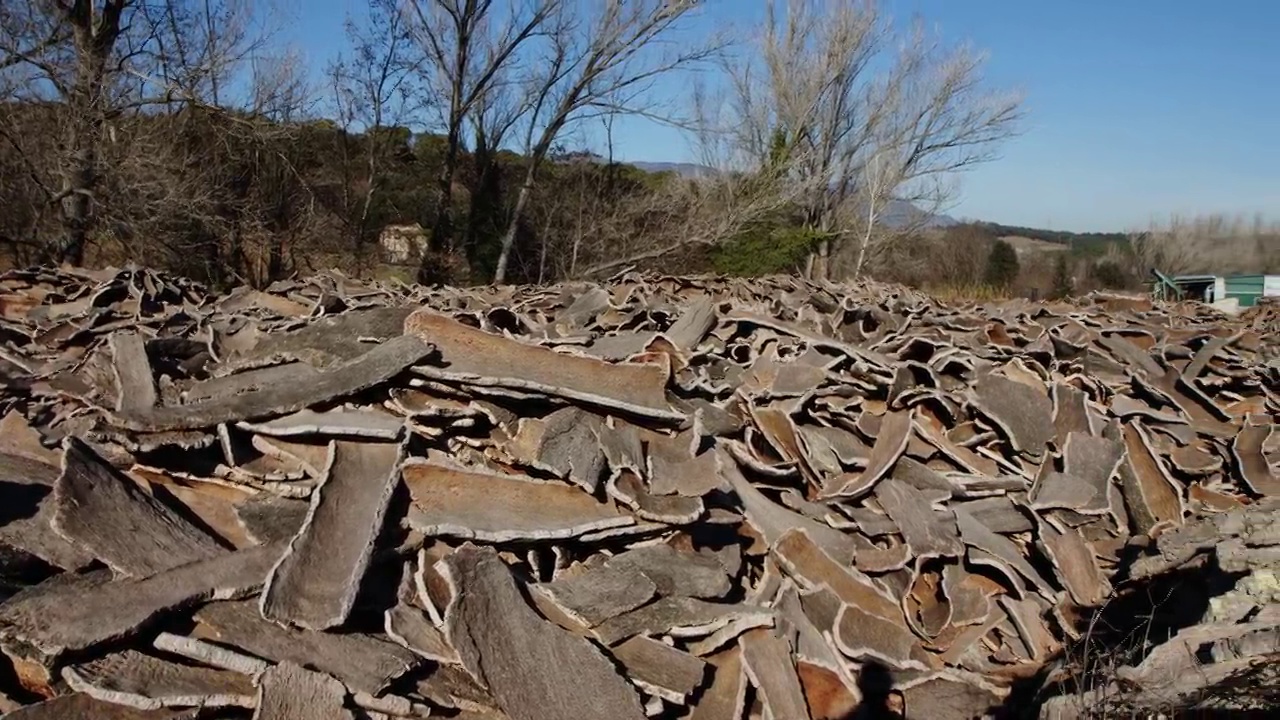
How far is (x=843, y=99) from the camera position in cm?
2220

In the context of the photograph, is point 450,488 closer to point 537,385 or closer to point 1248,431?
point 537,385

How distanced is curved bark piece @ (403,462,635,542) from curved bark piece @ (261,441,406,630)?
0.29 feet

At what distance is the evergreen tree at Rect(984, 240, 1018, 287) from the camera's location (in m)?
23.5

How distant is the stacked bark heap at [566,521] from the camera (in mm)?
1833

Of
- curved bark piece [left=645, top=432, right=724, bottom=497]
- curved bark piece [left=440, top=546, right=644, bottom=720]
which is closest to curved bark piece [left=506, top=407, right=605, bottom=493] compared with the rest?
curved bark piece [left=645, top=432, right=724, bottom=497]

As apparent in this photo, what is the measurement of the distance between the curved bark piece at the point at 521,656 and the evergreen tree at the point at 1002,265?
23206 mm

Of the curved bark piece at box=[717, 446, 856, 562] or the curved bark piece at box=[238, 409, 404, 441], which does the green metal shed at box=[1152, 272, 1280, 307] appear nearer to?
the curved bark piece at box=[717, 446, 856, 562]

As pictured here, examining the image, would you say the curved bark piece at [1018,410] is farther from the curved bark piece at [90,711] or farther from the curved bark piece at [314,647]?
the curved bark piece at [90,711]

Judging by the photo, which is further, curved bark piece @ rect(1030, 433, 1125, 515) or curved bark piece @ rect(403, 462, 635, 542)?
curved bark piece @ rect(1030, 433, 1125, 515)

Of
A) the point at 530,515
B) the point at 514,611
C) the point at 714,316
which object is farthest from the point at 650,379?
the point at 714,316

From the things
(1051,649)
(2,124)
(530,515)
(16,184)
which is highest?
(2,124)

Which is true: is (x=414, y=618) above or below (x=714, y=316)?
below

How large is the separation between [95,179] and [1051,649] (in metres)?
10.5

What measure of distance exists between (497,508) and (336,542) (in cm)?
39
